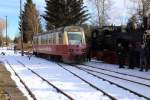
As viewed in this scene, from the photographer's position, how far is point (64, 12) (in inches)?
2783

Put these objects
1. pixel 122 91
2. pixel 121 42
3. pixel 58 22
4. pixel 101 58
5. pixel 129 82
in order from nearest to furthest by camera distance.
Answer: pixel 122 91, pixel 129 82, pixel 121 42, pixel 101 58, pixel 58 22

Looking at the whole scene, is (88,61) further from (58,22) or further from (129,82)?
(58,22)

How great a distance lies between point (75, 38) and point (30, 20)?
6826 cm

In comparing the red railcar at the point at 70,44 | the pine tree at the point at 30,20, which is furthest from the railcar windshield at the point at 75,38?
the pine tree at the point at 30,20

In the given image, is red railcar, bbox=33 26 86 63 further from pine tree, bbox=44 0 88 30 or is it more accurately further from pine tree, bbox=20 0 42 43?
pine tree, bbox=20 0 42 43

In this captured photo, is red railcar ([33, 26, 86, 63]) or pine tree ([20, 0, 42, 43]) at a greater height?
pine tree ([20, 0, 42, 43])

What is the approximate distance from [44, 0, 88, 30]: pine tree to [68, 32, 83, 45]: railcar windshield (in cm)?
3372

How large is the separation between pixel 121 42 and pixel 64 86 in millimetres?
15348

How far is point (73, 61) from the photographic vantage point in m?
35.0

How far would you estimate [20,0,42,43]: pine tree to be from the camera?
101 m

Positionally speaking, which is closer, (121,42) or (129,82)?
(129,82)

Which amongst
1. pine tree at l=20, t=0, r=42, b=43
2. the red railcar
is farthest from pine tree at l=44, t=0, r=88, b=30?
the red railcar

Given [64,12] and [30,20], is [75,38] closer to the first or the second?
[64,12]

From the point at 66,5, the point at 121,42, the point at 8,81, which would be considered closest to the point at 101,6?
the point at 66,5
